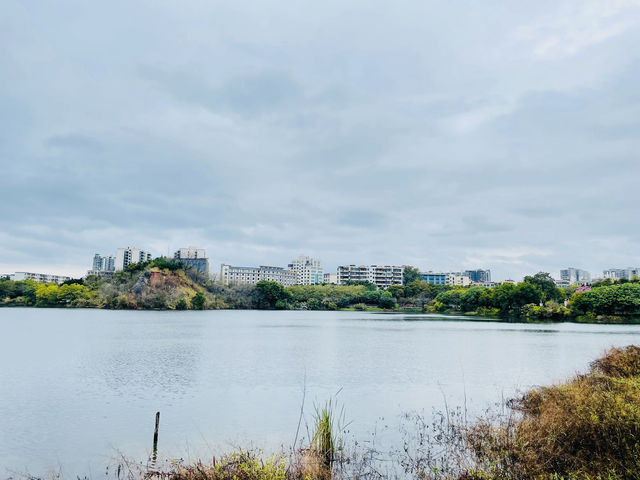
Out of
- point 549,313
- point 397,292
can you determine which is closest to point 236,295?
point 397,292

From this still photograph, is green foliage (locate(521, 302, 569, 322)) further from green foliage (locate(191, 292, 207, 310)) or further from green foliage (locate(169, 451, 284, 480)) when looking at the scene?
green foliage (locate(169, 451, 284, 480))

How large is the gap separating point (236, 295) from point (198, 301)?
14.1 meters

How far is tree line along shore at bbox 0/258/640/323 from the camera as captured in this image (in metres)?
106

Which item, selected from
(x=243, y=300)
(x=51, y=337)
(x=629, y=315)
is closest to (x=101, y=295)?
(x=243, y=300)

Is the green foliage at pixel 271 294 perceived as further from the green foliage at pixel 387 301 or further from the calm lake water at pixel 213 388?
the calm lake water at pixel 213 388

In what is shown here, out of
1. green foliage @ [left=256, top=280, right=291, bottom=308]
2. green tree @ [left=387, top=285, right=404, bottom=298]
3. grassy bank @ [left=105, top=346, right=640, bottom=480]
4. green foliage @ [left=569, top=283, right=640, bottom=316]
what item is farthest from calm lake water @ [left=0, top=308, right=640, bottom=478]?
green tree @ [left=387, top=285, right=404, bottom=298]

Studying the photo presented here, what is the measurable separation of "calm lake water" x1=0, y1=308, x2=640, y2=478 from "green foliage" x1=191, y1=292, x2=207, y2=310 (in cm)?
9486

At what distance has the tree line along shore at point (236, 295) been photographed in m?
106

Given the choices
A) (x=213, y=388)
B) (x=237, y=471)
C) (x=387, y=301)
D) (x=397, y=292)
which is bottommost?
(x=213, y=388)

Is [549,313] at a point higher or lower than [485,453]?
higher

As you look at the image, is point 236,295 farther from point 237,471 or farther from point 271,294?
point 237,471

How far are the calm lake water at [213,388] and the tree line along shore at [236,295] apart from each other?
6778 centimetres

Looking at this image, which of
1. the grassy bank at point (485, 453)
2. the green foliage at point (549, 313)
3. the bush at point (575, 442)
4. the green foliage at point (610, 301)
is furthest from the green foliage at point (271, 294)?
the bush at point (575, 442)

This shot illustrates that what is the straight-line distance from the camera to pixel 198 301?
135 metres
